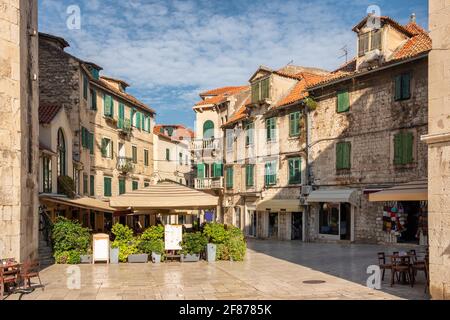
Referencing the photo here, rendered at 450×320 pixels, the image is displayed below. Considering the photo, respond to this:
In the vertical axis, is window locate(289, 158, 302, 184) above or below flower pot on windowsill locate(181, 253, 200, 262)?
above

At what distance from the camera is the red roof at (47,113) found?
21297 millimetres

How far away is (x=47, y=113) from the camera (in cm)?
2203

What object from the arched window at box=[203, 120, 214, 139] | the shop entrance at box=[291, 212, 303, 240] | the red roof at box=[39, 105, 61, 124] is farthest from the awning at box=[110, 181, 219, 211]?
the arched window at box=[203, 120, 214, 139]

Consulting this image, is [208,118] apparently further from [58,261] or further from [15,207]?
[15,207]

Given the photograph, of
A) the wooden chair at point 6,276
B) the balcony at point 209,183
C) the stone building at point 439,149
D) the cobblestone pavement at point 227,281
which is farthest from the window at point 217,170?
the stone building at point 439,149

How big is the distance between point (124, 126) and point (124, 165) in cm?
294

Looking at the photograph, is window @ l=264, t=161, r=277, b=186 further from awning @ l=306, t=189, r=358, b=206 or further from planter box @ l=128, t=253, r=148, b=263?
planter box @ l=128, t=253, r=148, b=263

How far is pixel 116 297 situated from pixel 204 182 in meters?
29.6

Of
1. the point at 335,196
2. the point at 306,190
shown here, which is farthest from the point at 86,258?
the point at 306,190

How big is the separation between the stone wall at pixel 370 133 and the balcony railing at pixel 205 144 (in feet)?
45.7

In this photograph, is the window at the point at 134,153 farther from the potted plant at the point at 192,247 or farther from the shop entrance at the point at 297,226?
the potted plant at the point at 192,247

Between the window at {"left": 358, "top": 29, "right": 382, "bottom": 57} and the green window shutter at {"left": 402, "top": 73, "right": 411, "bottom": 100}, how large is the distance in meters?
3.10

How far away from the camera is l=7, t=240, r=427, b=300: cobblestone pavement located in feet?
36.4

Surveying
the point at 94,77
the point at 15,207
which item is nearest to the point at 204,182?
the point at 94,77
